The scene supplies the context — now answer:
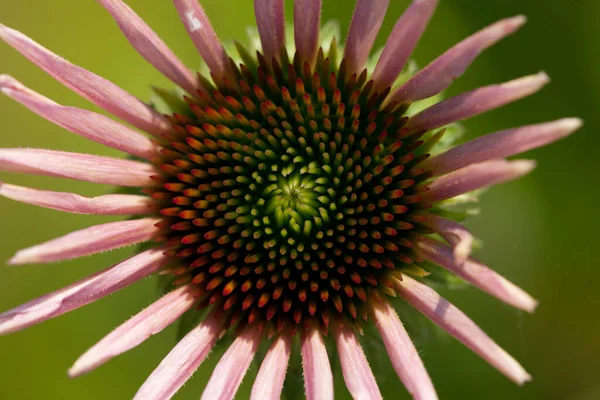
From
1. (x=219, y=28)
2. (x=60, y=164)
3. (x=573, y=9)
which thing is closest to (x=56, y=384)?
(x=60, y=164)

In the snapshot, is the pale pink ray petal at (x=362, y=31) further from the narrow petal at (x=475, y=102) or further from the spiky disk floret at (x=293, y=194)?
the narrow petal at (x=475, y=102)

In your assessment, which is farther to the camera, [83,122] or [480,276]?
[83,122]

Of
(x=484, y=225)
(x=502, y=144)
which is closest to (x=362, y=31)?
(x=502, y=144)

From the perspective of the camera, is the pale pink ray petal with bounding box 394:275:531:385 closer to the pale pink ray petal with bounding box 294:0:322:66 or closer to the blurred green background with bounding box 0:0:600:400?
the pale pink ray petal with bounding box 294:0:322:66

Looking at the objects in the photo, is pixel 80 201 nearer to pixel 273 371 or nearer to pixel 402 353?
pixel 273 371

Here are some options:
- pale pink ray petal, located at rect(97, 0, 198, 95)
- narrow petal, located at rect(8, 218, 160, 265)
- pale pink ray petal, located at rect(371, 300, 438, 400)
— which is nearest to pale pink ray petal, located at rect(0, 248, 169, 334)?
narrow petal, located at rect(8, 218, 160, 265)

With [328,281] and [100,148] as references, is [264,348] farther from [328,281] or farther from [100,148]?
[100,148]
